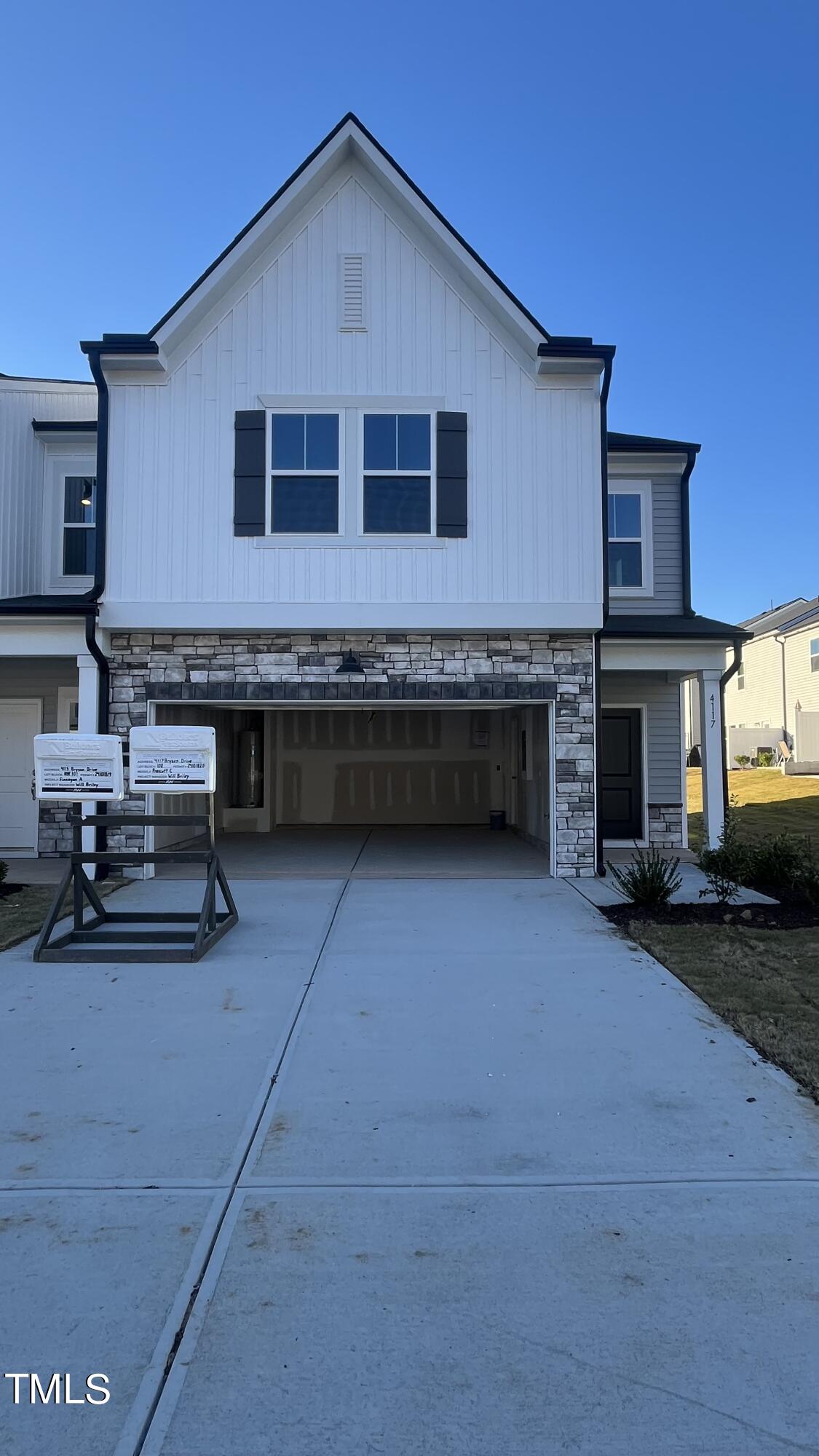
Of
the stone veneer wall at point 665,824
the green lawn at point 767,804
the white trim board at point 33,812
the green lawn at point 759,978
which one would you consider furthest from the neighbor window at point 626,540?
the white trim board at point 33,812

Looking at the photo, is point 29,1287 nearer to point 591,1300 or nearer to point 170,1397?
point 170,1397

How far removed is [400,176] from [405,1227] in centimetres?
1052

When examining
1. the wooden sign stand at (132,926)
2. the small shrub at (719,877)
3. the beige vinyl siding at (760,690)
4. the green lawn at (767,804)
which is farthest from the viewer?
the beige vinyl siding at (760,690)

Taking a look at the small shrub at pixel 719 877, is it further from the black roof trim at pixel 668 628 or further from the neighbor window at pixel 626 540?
the neighbor window at pixel 626 540

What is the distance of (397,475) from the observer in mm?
9938

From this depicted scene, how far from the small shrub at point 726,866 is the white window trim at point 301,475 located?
5657mm

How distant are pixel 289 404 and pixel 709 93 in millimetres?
9870

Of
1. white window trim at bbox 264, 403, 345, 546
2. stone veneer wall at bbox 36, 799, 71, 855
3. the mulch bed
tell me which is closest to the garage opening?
stone veneer wall at bbox 36, 799, 71, 855

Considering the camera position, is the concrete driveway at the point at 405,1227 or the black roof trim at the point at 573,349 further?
the black roof trim at the point at 573,349

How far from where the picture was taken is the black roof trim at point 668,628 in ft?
35.6

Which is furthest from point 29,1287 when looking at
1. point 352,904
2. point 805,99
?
point 805,99

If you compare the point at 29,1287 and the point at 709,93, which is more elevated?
the point at 709,93

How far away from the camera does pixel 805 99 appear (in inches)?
559

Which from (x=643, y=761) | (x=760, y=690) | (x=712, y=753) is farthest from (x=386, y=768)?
(x=760, y=690)
